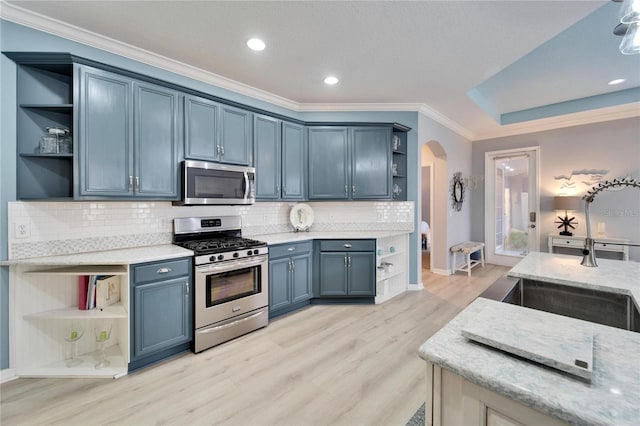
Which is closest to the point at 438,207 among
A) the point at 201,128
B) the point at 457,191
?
the point at 457,191

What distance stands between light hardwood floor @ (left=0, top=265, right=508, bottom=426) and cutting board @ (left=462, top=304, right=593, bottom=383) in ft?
3.97

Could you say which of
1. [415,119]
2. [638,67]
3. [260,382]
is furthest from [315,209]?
[638,67]

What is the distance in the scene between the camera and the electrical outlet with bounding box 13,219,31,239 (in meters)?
2.14

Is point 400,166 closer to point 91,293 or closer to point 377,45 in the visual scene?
point 377,45

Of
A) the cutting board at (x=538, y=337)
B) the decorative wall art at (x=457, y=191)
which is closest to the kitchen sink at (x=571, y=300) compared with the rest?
the cutting board at (x=538, y=337)

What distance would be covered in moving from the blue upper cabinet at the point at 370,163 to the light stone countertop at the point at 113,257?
2.39 meters

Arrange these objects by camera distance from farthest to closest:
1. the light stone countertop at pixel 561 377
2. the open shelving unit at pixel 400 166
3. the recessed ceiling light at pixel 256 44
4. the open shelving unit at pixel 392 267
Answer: the open shelving unit at pixel 400 166
the open shelving unit at pixel 392 267
the recessed ceiling light at pixel 256 44
the light stone countertop at pixel 561 377

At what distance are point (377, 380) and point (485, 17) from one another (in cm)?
300

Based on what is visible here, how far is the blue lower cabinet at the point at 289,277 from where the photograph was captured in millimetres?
3137

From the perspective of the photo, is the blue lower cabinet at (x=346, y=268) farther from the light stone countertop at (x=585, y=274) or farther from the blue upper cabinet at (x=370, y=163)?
the light stone countertop at (x=585, y=274)

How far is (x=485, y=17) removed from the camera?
7.30 ft

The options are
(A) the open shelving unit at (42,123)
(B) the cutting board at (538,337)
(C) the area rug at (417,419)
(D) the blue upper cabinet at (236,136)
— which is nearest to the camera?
(B) the cutting board at (538,337)

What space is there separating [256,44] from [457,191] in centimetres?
440

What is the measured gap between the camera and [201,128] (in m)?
2.89
